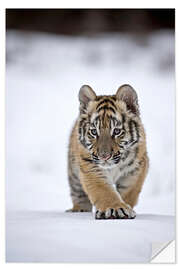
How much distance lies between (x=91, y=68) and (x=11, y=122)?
489mm

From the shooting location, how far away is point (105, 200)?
232 centimetres

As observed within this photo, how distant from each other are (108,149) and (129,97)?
29cm

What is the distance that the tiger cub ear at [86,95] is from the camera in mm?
2441

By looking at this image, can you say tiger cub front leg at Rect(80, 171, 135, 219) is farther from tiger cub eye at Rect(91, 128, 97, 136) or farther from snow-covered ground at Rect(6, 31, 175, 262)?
tiger cub eye at Rect(91, 128, 97, 136)

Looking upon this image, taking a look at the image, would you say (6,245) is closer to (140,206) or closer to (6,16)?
(140,206)

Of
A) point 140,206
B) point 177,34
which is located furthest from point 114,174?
point 177,34

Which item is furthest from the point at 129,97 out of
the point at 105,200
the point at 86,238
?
the point at 86,238

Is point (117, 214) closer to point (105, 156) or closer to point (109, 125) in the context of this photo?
point (105, 156)

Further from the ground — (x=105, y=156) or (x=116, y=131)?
(x=116, y=131)

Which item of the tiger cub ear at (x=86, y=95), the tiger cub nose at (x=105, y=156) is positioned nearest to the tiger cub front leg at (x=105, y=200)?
the tiger cub nose at (x=105, y=156)

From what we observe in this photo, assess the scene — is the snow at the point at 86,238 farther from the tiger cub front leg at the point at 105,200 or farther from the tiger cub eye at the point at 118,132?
the tiger cub eye at the point at 118,132

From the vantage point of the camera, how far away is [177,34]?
2.44m

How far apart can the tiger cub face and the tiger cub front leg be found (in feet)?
0.30

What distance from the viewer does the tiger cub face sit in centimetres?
237
